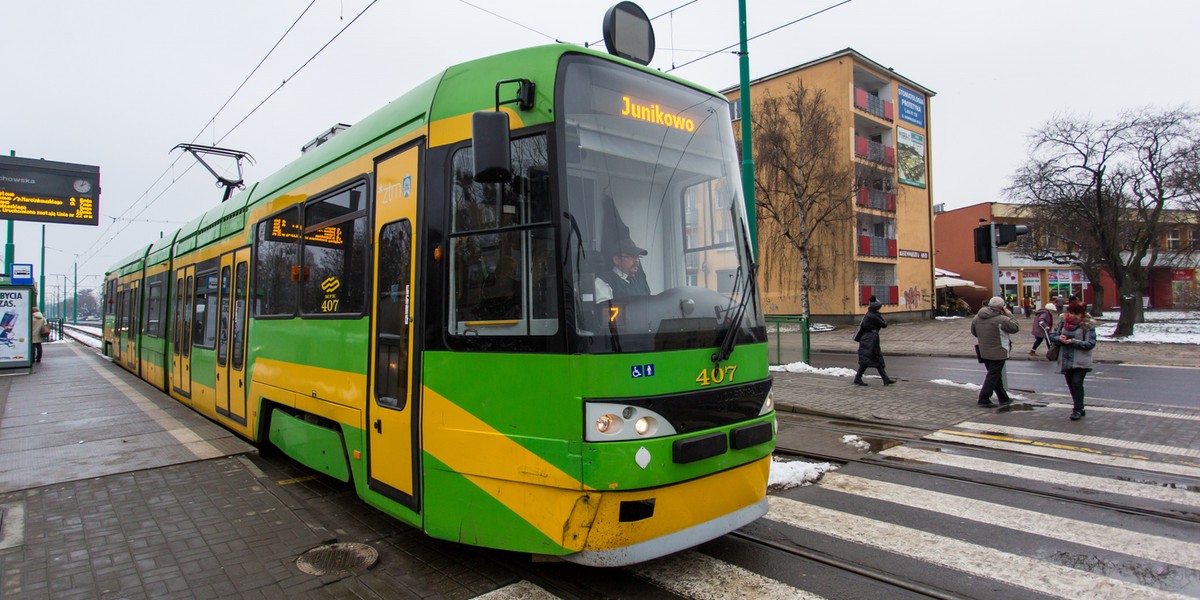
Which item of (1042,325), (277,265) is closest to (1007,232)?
(1042,325)

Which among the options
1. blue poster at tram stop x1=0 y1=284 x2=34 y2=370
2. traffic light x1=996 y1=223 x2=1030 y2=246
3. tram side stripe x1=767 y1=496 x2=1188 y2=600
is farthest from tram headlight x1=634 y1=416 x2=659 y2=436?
blue poster at tram stop x1=0 y1=284 x2=34 y2=370

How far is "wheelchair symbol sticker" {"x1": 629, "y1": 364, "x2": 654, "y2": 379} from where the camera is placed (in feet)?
11.0

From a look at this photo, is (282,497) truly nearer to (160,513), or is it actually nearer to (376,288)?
(160,513)

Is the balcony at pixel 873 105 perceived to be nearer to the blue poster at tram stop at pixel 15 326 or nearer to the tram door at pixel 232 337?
the tram door at pixel 232 337

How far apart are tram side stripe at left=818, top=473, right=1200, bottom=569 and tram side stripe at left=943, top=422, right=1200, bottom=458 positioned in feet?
11.2

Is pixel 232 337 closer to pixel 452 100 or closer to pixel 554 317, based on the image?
pixel 452 100

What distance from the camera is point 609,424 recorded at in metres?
3.29

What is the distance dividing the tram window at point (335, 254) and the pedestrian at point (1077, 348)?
31.3ft

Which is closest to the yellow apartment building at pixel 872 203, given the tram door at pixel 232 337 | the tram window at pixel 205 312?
Result: the tram window at pixel 205 312

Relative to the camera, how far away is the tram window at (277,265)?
233 inches

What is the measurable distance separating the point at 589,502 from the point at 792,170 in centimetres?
3064

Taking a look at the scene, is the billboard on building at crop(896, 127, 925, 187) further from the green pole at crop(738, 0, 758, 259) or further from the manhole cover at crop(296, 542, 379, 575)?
the manhole cover at crop(296, 542, 379, 575)

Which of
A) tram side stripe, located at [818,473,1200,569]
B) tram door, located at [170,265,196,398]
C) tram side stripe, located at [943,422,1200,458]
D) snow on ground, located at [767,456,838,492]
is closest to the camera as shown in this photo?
tram side stripe, located at [818,473,1200,569]

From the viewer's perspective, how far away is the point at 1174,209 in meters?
26.2
